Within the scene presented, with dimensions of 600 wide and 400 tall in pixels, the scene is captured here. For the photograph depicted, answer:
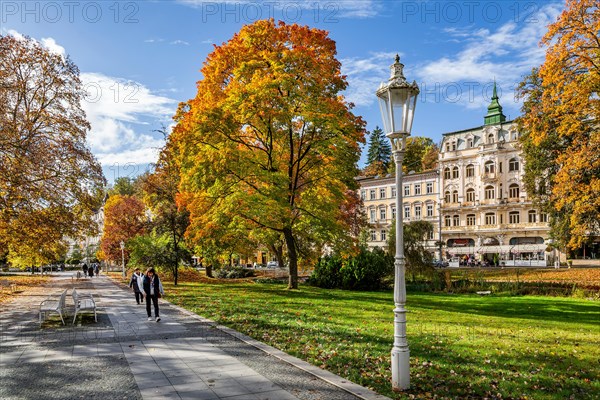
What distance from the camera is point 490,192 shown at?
62.8 meters

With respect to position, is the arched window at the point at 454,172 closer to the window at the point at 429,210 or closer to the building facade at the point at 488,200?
the building facade at the point at 488,200

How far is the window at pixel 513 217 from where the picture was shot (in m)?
60.1

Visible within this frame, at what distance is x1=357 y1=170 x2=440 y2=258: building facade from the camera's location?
220ft

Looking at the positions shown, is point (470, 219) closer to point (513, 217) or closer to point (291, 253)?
point (513, 217)

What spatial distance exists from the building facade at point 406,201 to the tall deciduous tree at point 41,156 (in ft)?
149

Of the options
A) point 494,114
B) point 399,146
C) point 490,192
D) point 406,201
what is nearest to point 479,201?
point 490,192

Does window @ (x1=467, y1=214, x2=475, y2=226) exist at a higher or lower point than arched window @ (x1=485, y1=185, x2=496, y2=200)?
lower

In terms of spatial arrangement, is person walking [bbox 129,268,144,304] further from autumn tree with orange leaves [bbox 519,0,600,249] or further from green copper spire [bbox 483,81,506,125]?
green copper spire [bbox 483,81,506,125]

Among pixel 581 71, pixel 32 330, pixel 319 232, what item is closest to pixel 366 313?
pixel 319 232

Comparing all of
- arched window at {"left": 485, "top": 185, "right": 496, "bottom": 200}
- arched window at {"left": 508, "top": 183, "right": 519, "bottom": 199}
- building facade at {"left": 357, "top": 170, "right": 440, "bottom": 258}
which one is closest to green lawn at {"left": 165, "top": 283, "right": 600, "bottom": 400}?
arched window at {"left": 508, "top": 183, "right": 519, "bottom": 199}

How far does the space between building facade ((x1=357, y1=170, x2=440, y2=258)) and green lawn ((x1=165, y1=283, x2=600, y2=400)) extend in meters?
49.5

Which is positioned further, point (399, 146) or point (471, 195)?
point (471, 195)

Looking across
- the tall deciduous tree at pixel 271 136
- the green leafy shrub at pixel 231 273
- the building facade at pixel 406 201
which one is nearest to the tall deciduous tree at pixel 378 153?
the building facade at pixel 406 201

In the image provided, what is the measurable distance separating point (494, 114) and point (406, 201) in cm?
1777
